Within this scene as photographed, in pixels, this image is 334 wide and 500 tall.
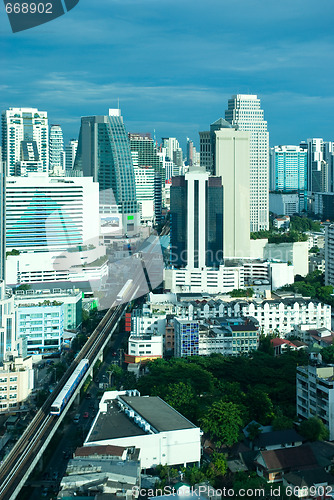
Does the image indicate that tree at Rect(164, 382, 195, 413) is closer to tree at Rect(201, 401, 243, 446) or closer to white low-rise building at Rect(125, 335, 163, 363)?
tree at Rect(201, 401, 243, 446)

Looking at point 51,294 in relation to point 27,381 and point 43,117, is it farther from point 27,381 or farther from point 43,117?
point 43,117

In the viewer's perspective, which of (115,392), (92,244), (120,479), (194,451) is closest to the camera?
(120,479)

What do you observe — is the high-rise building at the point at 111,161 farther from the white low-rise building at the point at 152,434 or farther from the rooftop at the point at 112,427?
the white low-rise building at the point at 152,434

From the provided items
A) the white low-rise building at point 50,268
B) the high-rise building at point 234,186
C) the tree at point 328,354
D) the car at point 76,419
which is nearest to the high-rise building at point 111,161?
the high-rise building at point 234,186

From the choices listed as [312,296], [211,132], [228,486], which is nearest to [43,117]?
[211,132]

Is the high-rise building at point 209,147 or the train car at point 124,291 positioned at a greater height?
the high-rise building at point 209,147

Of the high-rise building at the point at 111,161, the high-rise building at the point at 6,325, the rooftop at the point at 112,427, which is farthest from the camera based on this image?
the high-rise building at the point at 111,161

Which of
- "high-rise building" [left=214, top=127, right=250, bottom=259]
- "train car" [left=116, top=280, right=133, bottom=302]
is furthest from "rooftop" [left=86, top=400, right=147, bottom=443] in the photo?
"high-rise building" [left=214, top=127, right=250, bottom=259]
